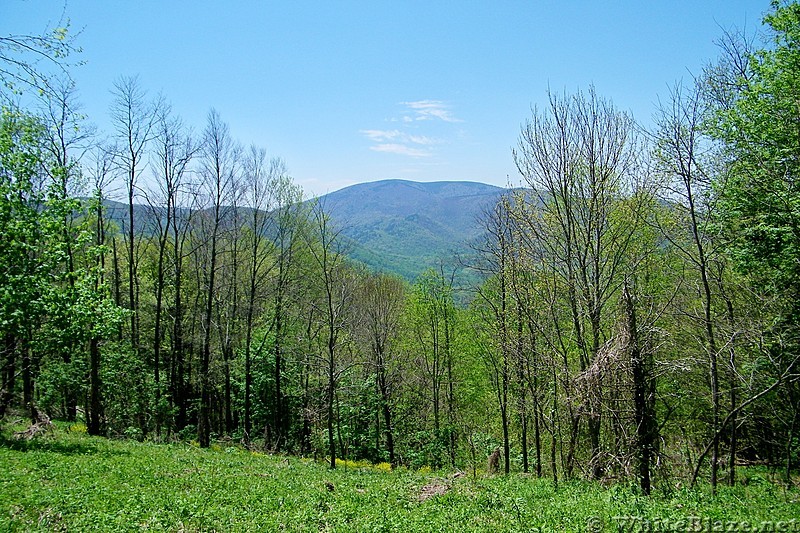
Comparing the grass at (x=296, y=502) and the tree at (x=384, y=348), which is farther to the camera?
the tree at (x=384, y=348)

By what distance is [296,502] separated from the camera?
8.73m

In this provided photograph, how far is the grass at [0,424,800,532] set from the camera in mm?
6895

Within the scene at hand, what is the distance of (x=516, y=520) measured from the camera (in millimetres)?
7270

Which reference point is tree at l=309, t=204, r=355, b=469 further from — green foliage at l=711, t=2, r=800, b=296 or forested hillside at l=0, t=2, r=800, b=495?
green foliage at l=711, t=2, r=800, b=296

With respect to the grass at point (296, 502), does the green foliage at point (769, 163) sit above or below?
above

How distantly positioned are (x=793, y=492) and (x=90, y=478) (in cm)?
1577

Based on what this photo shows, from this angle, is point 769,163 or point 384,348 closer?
point 769,163

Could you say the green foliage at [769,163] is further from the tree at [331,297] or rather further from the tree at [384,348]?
the tree at [384,348]

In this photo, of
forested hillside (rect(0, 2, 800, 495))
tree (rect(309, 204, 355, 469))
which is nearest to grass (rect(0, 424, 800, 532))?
forested hillside (rect(0, 2, 800, 495))

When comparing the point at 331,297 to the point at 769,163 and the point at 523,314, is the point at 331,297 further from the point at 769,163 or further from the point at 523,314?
the point at 769,163

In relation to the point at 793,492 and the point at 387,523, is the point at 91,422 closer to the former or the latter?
the point at 387,523

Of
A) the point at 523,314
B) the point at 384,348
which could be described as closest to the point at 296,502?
the point at 523,314

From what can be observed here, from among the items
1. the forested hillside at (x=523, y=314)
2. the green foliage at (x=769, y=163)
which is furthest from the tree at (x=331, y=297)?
the green foliage at (x=769, y=163)

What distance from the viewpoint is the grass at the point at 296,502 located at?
271 inches
